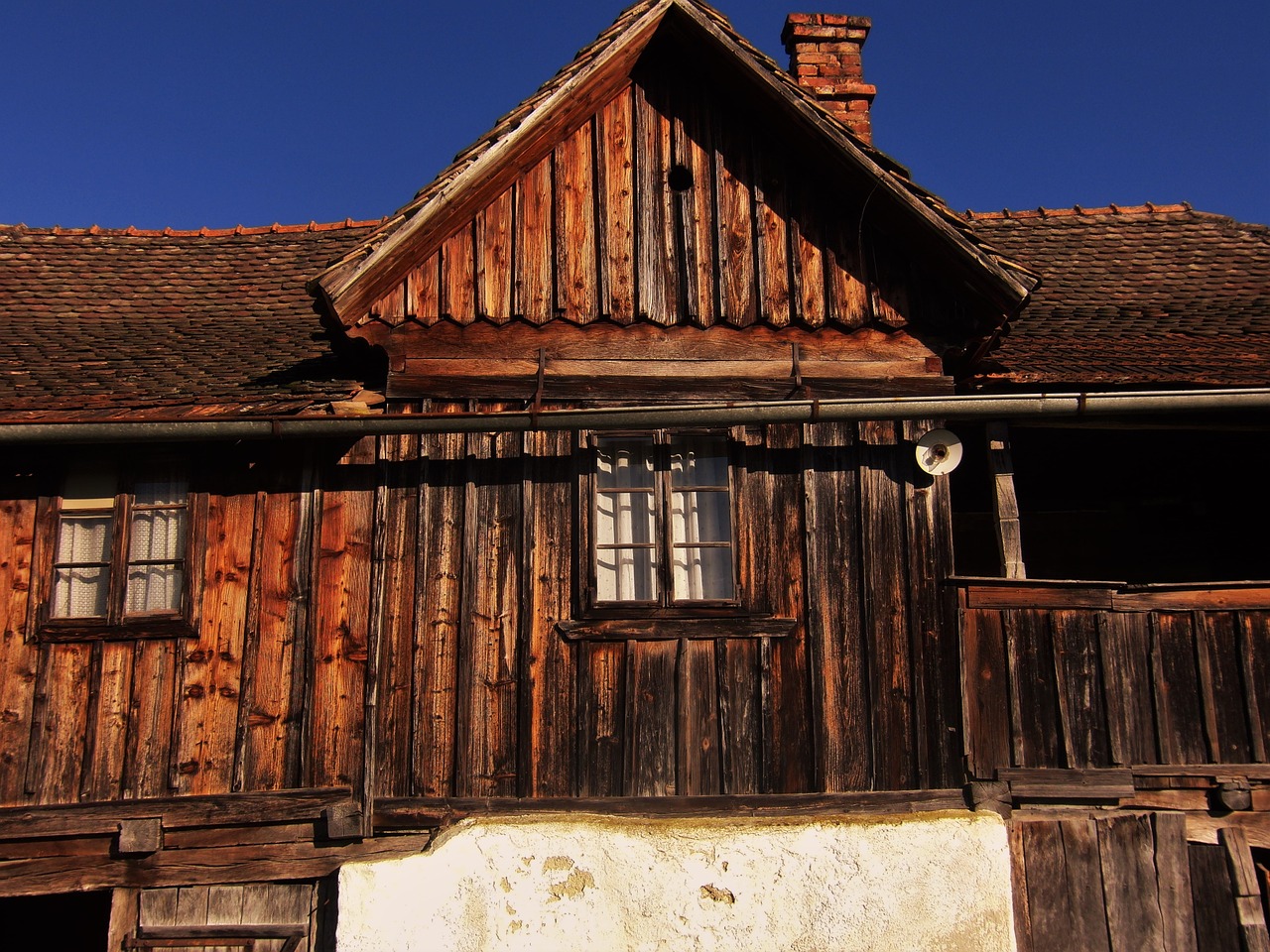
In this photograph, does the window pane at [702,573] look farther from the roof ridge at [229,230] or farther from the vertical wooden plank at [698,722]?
the roof ridge at [229,230]

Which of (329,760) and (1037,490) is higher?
(1037,490)

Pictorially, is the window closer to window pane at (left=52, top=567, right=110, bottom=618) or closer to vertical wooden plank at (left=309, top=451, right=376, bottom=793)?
window pane at (left=52, top=567, right=110, bottom=618)

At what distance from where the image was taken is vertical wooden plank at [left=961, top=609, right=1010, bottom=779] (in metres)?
7.08

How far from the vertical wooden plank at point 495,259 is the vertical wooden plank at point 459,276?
0.15 feet

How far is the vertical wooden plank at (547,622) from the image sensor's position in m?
6.99

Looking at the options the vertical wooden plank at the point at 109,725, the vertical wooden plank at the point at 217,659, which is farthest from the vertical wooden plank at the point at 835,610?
the vertical wooden plank at the point at 109,725

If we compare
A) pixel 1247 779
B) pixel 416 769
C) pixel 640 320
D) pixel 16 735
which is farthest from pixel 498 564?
pixel 1247 779

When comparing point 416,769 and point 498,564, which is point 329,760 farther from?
point 498,564

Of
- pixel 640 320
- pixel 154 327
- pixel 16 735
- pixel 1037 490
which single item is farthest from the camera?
pixel 1037 490

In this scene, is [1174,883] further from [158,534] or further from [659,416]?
[158,534]

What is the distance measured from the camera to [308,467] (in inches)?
293

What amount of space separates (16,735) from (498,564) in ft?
10.9

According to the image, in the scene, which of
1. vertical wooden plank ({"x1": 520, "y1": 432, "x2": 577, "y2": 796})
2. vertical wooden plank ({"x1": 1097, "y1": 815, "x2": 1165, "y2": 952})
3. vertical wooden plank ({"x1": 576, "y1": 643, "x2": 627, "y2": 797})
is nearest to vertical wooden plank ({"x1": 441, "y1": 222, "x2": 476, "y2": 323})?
vertical wooden plank ({"x1": 520, "y1": 432, "x2": 577, "y2": 796})

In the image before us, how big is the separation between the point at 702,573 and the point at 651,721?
1058 millimetres
